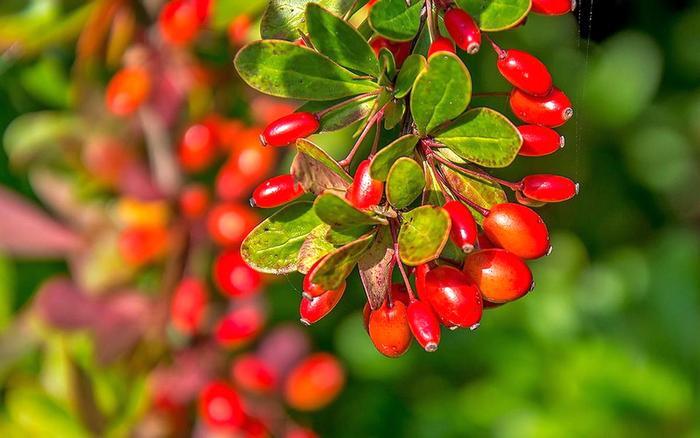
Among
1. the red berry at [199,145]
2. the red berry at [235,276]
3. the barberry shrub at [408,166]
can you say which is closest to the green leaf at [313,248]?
the barberry shrub at [408,166]

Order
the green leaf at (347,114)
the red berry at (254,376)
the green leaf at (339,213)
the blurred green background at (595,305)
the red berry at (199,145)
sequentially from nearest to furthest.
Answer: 1. the green leaf at (339,213)
2. the green leaf at (347,114)
3. the red berry at (199,145)
4. the red berry at (254,376)
5. the blurred green background at (595,305)

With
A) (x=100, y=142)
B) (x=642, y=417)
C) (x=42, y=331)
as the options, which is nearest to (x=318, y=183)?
(x=100, y=142)

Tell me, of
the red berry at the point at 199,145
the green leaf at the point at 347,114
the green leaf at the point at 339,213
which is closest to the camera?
the green leaf at the point at 339,213

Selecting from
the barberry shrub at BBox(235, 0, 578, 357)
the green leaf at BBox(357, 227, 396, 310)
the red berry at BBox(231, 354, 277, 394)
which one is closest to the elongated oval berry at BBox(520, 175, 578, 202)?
the barberry shrub at BBox(235, 0, 578, 357)

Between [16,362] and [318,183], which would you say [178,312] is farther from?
[318,183]

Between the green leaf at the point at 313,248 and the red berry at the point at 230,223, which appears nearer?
the green leaf at the point at 313,248

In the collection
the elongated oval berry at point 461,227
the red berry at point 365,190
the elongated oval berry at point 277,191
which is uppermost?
the red berry at point 365,190

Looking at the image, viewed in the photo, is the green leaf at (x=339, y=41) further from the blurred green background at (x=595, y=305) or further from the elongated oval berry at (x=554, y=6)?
the blurred green background at (x=595, y=305)
